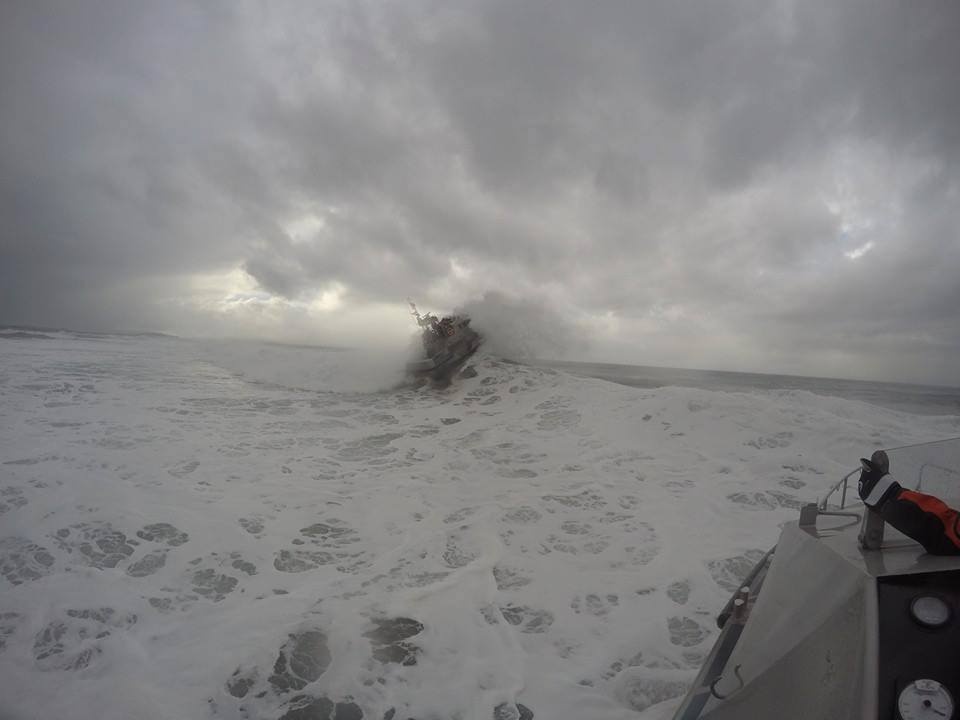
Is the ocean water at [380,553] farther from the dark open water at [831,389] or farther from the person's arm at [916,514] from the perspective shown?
the dark open water at [831,389]

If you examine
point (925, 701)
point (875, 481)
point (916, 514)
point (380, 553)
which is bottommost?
point (380, 553)

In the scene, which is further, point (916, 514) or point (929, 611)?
point (916, 514)

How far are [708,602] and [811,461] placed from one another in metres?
6.21

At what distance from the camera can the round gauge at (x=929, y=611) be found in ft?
5.77

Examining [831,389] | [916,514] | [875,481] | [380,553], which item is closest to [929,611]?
[916,514]

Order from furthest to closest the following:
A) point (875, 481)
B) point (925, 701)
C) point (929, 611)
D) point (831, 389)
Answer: point (831, 389) → point (875, 481) → point (929, 611) → point (925, 701)

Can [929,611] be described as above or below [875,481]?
below

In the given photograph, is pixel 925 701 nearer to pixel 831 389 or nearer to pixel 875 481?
pixel 875 481

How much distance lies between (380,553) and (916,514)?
5235 millimetres

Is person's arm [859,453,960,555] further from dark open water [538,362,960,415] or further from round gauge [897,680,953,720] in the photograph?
dark open water [538,362,960,415]

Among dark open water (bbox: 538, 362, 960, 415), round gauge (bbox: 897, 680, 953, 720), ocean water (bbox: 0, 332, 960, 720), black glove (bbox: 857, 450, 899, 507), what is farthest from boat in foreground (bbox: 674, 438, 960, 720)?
dark open water (bbox: 538, 362, 960, 415)

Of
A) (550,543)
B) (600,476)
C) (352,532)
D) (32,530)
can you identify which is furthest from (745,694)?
(32,530)

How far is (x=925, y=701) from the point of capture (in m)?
1.58

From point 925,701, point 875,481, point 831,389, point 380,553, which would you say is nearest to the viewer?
point 925,701
